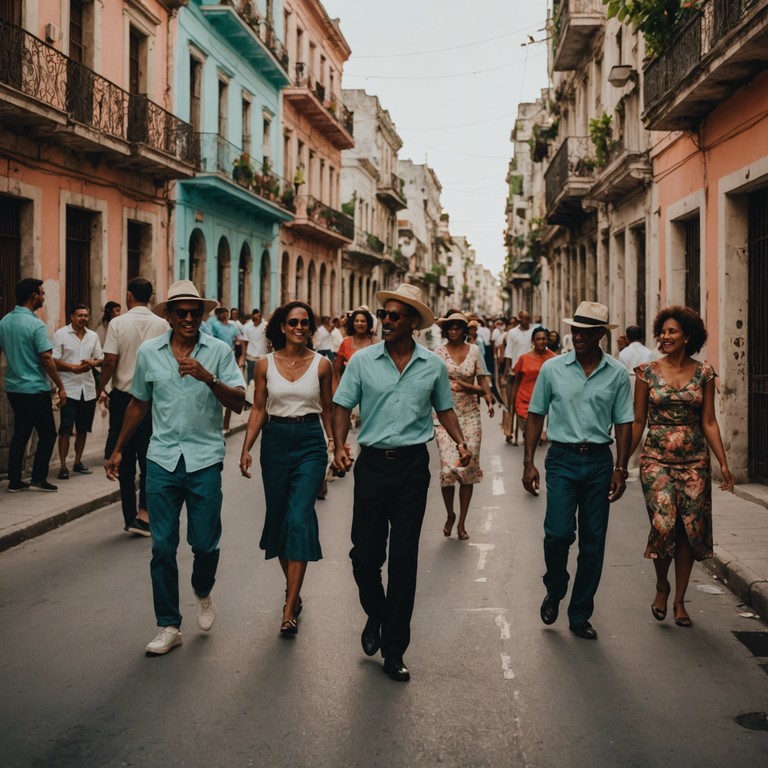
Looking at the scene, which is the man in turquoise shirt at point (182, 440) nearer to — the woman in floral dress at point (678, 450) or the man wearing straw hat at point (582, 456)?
the man wearing straw hat at point (582, 456)

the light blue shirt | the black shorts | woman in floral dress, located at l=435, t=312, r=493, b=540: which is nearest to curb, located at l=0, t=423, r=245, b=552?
the light blue shirt

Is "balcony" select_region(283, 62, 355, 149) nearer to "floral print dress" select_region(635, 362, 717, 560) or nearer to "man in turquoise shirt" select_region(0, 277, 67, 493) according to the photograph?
"man in turquoise shirt" select_region(0, 277, 67, 493)

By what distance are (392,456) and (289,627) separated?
125 cm

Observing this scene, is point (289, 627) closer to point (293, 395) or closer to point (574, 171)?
point (293, 395)

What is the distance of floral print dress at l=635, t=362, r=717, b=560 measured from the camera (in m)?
6.16

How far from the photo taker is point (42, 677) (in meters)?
5.11

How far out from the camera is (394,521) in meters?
5.29

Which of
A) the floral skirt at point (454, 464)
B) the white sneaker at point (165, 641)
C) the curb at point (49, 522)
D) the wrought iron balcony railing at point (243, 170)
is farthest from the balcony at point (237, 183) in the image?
the white sneaker at point (165, 641)

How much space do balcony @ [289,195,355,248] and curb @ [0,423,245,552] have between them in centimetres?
2390

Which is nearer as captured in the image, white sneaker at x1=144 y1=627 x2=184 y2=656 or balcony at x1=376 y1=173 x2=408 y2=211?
white sneaker at x1=144 y1=627 x2=184 y2=656

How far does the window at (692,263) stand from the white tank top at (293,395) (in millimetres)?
9951

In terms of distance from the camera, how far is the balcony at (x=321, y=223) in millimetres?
34094

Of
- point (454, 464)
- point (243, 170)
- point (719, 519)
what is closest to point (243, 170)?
point (243, 170)

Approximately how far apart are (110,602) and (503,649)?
249 centimetres
